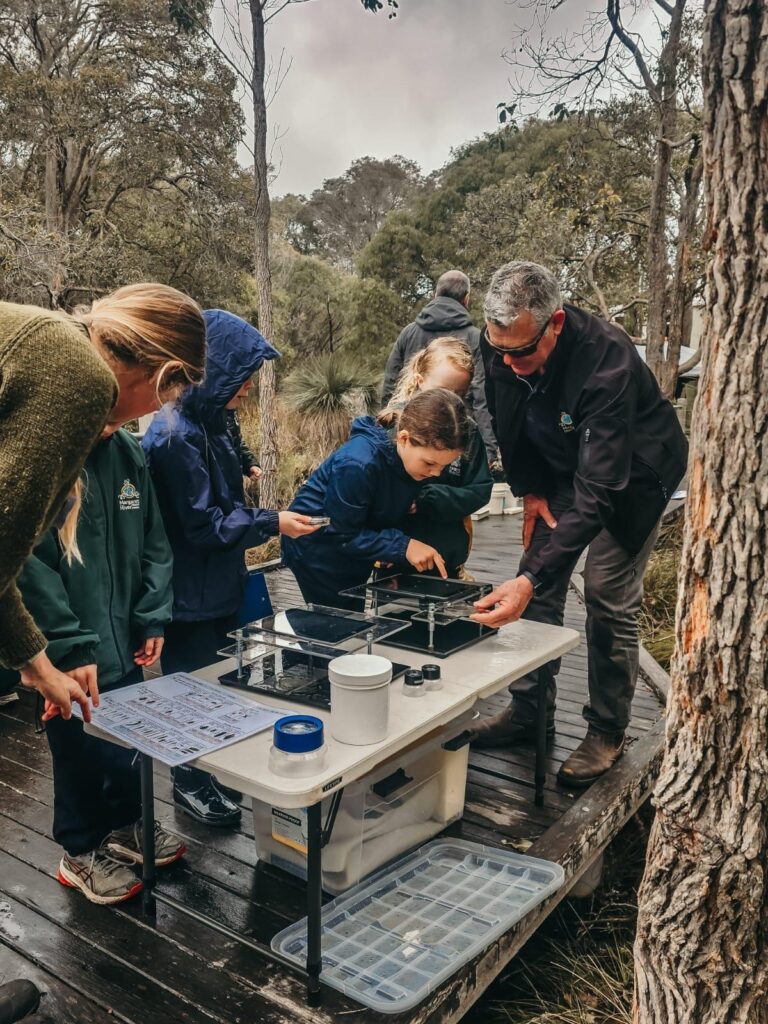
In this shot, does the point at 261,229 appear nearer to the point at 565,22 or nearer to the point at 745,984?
the point at 565,22

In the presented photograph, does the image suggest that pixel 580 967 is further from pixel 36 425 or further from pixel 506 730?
pixel 36 425

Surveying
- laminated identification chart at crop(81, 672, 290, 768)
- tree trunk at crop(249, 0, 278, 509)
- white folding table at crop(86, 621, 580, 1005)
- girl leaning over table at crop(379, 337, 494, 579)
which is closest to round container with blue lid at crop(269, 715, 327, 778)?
white folding table at crop(86, 621, 580, 1005)

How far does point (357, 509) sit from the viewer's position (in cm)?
259

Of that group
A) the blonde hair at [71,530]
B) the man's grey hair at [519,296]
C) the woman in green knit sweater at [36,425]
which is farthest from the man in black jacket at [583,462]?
the woman in green knit sweater at [36,425]

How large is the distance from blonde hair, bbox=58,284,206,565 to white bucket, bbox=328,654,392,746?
26.0 inches

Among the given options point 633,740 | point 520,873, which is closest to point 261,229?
point 633,740

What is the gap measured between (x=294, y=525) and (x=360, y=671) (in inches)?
37.6

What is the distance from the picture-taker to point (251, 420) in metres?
10.5

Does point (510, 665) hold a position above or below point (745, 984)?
above

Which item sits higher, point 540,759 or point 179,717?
point 179,717

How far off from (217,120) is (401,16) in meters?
8.73

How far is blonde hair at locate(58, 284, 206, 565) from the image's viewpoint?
1704 mm

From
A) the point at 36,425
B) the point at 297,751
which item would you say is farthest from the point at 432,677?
the point at 36,425

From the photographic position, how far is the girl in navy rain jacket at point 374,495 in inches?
98.6
